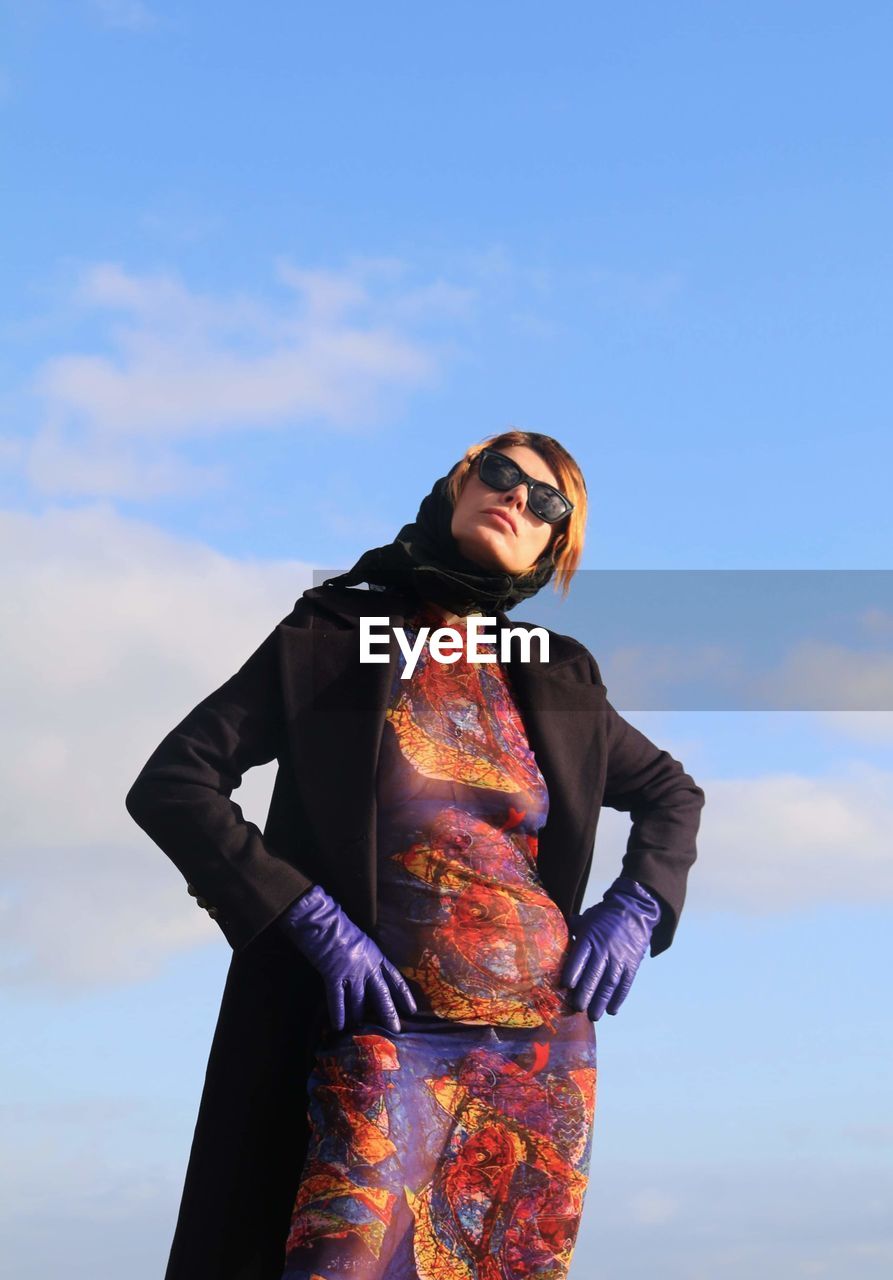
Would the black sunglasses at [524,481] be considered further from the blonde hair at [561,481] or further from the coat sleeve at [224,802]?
the coat sleeve at [224,802]

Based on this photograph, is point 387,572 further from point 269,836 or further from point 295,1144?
point 295,1144

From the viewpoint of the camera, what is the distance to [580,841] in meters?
4.86

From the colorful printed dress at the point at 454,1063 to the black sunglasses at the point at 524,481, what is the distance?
0.63 meters

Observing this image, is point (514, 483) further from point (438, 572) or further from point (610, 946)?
point (610, 946)

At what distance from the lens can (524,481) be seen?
500 cm

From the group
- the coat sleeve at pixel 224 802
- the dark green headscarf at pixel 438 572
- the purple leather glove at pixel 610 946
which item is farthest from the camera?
the dark green headscarf at pixel 438 572

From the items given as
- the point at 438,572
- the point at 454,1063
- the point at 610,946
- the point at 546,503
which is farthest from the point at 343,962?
the point at 546,503

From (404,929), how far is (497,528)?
1.19m

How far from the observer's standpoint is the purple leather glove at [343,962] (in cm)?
439

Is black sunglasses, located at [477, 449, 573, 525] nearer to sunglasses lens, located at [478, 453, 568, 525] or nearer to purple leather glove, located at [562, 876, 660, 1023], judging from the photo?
sunglasses lens, located at [478, 453, 568, 525]

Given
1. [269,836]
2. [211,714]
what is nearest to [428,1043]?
[269,836]

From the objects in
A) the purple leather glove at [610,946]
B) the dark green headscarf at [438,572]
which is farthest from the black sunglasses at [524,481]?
the purple leather glove at [610,946]

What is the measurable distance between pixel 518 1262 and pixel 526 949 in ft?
2.60

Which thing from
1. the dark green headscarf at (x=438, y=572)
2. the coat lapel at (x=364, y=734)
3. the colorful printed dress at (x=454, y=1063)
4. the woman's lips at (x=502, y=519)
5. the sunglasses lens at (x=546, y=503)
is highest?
the sunglasses lens at (x=546, y=503)
